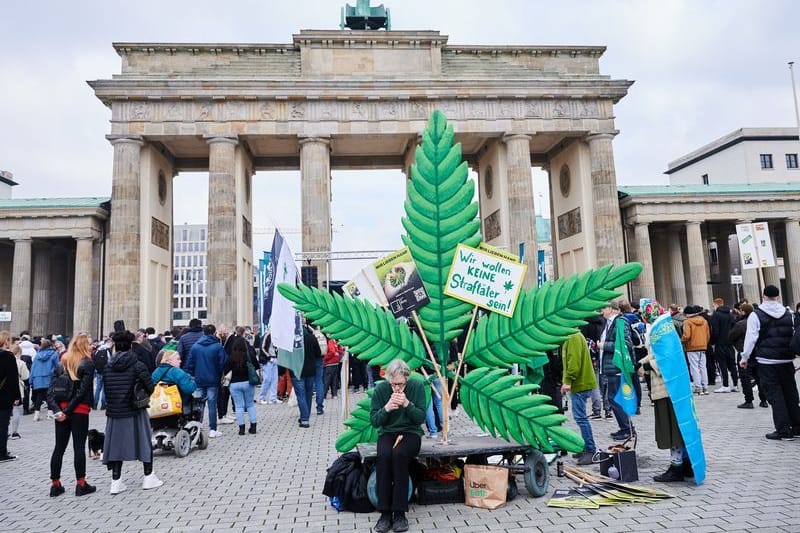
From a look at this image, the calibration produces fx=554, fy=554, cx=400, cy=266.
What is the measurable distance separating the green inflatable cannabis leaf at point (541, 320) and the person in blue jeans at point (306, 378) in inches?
225

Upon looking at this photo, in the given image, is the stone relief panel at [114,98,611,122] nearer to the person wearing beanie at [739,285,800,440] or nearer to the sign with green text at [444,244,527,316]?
the person wearing beanie at [739,285,800,440]

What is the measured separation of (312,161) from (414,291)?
24647mm

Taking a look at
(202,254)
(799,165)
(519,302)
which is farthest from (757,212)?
(202,254)

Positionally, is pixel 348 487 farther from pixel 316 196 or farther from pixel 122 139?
pixel 122 139

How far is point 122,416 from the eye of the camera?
6766mm

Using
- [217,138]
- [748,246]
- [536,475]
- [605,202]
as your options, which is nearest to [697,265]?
[605,202]

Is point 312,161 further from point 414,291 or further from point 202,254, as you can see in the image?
point 202,254

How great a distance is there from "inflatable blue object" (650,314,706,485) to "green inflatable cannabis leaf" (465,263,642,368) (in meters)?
0.86

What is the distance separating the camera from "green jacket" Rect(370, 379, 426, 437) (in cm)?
542

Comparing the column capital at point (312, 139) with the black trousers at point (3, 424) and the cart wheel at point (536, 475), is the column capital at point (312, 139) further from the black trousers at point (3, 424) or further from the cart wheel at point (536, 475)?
the cart wheel at point (536, 475)

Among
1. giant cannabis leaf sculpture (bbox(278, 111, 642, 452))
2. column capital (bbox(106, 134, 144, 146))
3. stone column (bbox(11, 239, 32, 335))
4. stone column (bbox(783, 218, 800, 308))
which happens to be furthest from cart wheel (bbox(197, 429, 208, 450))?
stone column (bbox(783, 218, 800, 308))

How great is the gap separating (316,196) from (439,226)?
23.8 meters

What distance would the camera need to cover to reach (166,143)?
3178 cm

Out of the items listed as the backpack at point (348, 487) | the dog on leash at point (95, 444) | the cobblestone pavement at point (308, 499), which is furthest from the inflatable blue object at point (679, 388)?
the dog on leash at point (95, 444)
